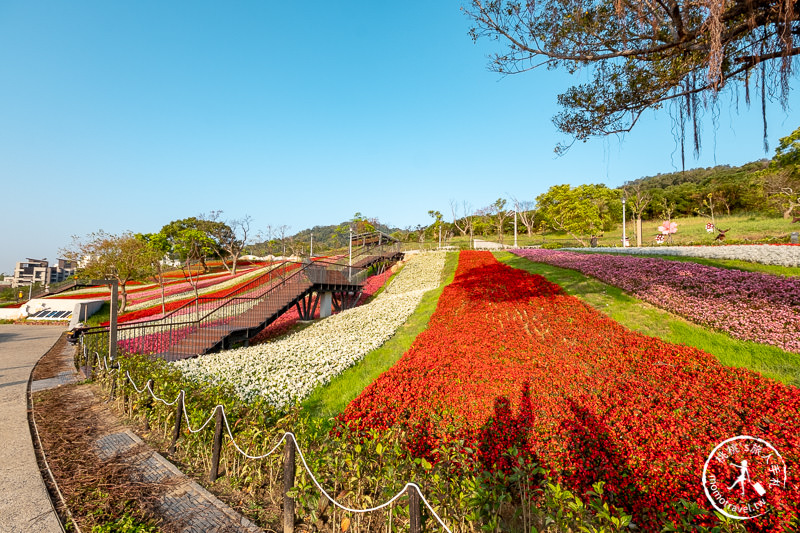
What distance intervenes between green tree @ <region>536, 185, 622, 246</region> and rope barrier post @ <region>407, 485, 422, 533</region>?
42037 mm

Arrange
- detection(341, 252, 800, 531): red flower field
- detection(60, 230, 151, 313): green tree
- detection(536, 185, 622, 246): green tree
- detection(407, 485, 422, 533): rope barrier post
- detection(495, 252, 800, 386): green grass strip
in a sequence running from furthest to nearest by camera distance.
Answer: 1. detection(536, 185, 622, 246): green tree
2. detection(60, 230, 151, 313): green tree
3. detection(495, 252, 800, 386): green grass strip
4. detection(341, 252, 800, 531): red flower field
5. detection(407, 485, 422, 533): rope barrier post

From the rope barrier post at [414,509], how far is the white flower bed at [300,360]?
300 cm

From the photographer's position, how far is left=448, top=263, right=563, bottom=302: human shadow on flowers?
1055 centimetres

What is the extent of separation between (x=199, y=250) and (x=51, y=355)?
39.3 meters

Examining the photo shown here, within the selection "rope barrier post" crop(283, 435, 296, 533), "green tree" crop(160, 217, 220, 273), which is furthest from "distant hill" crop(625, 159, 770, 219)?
"green tree" crop(160, 217, 220, 273)

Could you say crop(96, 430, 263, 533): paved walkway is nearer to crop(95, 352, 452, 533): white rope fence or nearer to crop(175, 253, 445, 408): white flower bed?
crop(95, 352, 452, 533): white rope fence

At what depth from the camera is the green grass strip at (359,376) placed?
6191mm

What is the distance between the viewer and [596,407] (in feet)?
14.5

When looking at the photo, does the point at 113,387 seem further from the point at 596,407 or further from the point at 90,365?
the point at 596,407

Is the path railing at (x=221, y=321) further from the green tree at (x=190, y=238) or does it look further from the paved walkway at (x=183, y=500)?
the green tree at (x=190, y=238)

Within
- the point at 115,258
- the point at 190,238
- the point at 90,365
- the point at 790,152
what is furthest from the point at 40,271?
the point at 790,152

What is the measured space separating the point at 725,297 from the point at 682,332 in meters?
1.74

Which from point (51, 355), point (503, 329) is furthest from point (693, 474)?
point (51, 355)

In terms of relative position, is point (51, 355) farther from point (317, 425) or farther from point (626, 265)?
point (626, 265)
